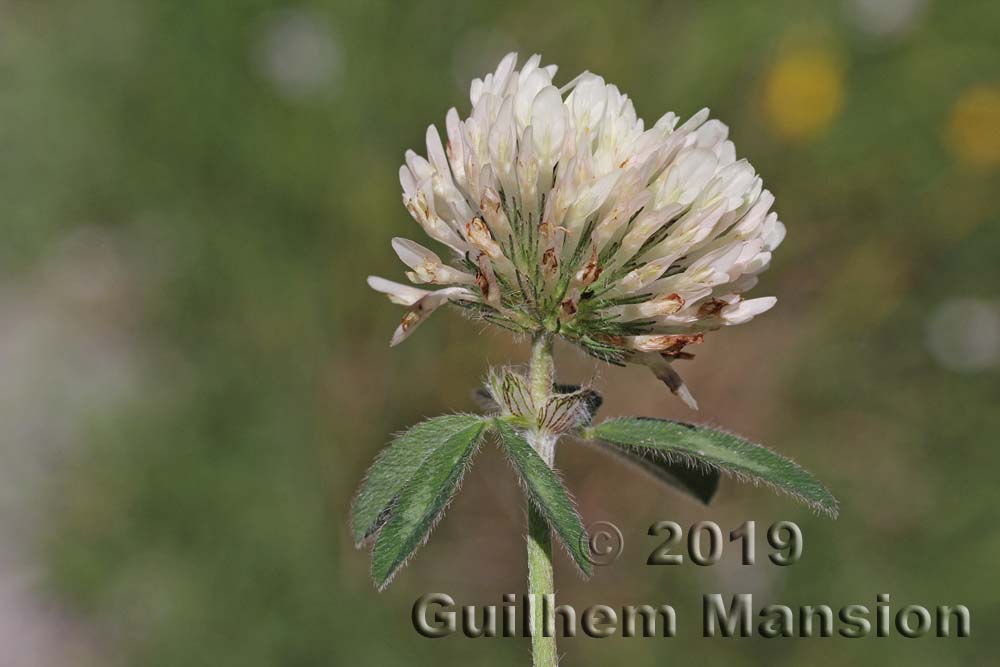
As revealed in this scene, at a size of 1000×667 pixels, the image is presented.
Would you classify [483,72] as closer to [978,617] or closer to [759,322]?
[759,322]

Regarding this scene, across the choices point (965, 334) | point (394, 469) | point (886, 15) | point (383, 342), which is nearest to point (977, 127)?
point (886, 15)

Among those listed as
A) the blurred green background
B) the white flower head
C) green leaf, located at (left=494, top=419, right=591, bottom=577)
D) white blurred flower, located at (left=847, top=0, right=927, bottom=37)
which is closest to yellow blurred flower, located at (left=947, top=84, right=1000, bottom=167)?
the blurred green background

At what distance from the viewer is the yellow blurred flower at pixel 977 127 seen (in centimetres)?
507

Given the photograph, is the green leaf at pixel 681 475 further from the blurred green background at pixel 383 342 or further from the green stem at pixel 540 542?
the blurred green background at pixel 383 342

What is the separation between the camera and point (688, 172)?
161 cm

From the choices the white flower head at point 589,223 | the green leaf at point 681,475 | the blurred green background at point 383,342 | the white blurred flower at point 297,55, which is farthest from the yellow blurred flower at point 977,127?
the white flower head at point 589,223

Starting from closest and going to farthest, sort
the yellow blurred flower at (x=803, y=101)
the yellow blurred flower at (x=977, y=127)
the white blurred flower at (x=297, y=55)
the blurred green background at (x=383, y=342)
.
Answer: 1. the blurred green background at (x=383, y=342)
2. the yellow blurred flower at (x=977, y=127)
3. the yellow blurred flower at (x=803, y=101)
4. the white blurred flower at (x=297, y=55)

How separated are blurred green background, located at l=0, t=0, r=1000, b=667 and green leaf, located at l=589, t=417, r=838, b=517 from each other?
2617 mm

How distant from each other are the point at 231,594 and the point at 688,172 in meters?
3.54

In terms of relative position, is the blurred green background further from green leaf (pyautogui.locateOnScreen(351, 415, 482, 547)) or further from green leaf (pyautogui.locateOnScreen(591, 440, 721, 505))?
green leaf (pyautogui.locateOnScreen(351, 415, 482, 547))

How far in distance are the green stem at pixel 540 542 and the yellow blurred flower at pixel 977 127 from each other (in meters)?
4.16

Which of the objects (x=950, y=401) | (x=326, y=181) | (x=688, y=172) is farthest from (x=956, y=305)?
(x=688, y=172)

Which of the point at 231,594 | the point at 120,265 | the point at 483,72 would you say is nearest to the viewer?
the point at 231,594

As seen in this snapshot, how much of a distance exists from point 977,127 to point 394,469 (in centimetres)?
442
